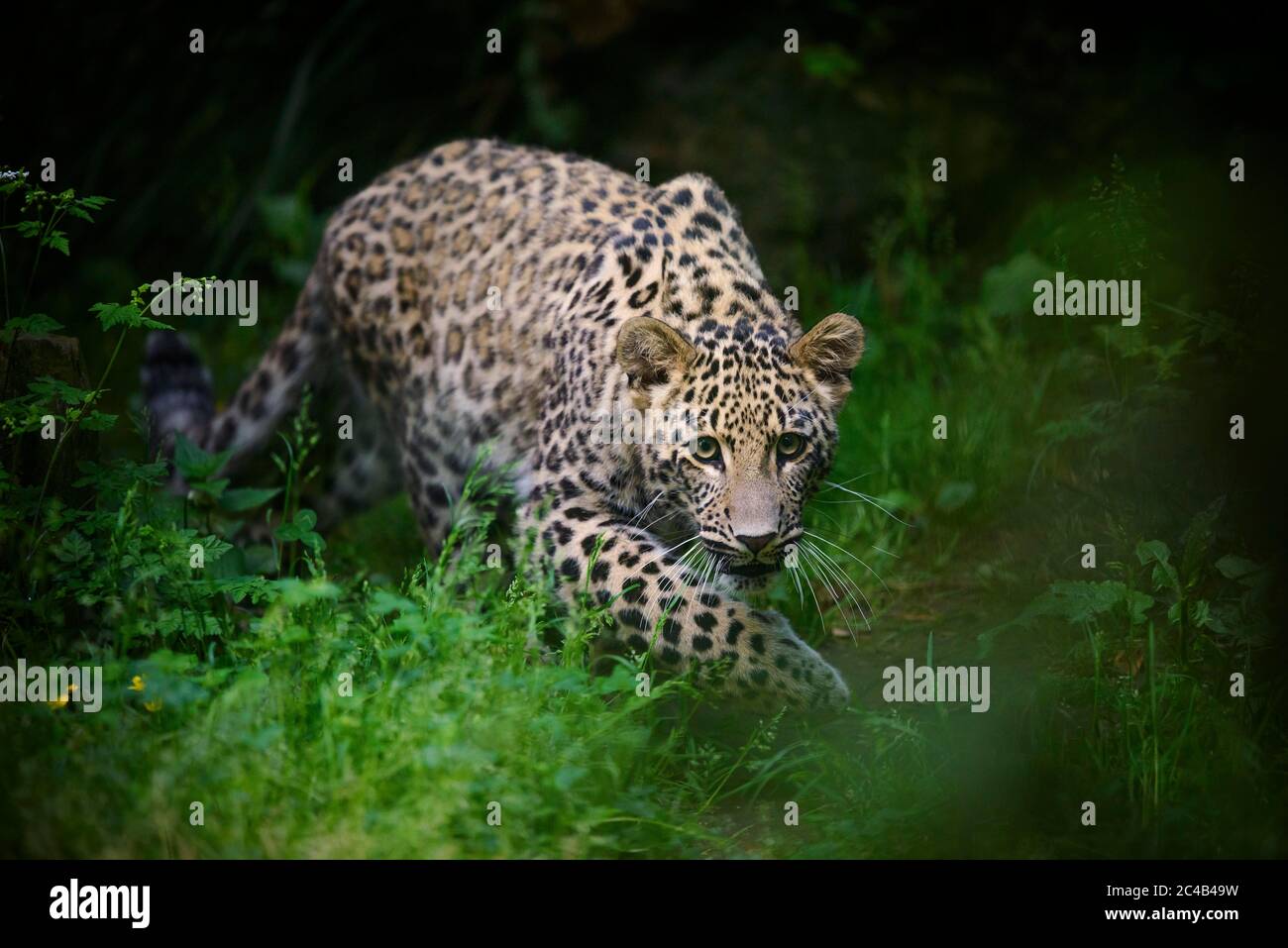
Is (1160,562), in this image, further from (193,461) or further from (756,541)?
(193,461)

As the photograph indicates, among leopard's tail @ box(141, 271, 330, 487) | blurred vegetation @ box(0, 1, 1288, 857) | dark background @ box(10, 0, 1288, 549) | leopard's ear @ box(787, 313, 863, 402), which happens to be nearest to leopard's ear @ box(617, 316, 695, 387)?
leopard's ear @ box(787, 313, 863, 402)

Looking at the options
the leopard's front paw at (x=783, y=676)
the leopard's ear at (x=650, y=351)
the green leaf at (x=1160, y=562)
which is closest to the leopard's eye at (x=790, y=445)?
the leopard's ear at (x=650, y=351)

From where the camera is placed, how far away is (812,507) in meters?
7.39

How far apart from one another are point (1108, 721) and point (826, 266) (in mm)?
5435

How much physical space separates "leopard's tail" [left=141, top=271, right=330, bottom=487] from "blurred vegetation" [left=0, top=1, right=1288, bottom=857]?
0.90 ft

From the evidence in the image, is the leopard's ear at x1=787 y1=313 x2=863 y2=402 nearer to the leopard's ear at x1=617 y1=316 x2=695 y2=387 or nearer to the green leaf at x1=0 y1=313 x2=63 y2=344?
the leopard's ear at x1=617 y1=316 x2=695 y2=387

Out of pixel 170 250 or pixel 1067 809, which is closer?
pixel 1067 809

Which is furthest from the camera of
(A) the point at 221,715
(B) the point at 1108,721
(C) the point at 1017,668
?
(C) the point at 1017,668

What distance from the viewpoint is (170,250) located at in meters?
12.1

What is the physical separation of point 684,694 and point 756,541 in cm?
76

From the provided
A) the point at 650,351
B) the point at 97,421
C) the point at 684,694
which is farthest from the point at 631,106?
the point at 684,694
